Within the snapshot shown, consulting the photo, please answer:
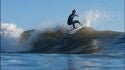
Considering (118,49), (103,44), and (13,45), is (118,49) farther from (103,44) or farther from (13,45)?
(13,45)

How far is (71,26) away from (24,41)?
3668mm

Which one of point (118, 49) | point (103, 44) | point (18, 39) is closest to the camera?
point (118, 49)

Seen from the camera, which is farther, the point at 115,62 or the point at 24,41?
the point at 24,41

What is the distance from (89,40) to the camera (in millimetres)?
26797

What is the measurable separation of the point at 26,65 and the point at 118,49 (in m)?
8.08

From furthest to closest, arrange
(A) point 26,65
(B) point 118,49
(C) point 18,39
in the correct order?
(C) point 18,39 < (B) point 118,49 < (A) point 26,65

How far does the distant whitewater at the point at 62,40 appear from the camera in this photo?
→ 24203mm

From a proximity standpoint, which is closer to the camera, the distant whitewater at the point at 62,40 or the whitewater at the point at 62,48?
the whitewater at the point at 62,48

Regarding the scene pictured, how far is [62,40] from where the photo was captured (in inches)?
1099

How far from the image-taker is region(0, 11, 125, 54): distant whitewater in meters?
24.2

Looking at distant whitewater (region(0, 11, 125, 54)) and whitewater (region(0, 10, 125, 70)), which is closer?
whitewater (region(0, 10, 125, 70))

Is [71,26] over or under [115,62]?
over

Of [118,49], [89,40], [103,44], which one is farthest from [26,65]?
[89,40]

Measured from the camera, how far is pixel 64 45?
1038 inches
